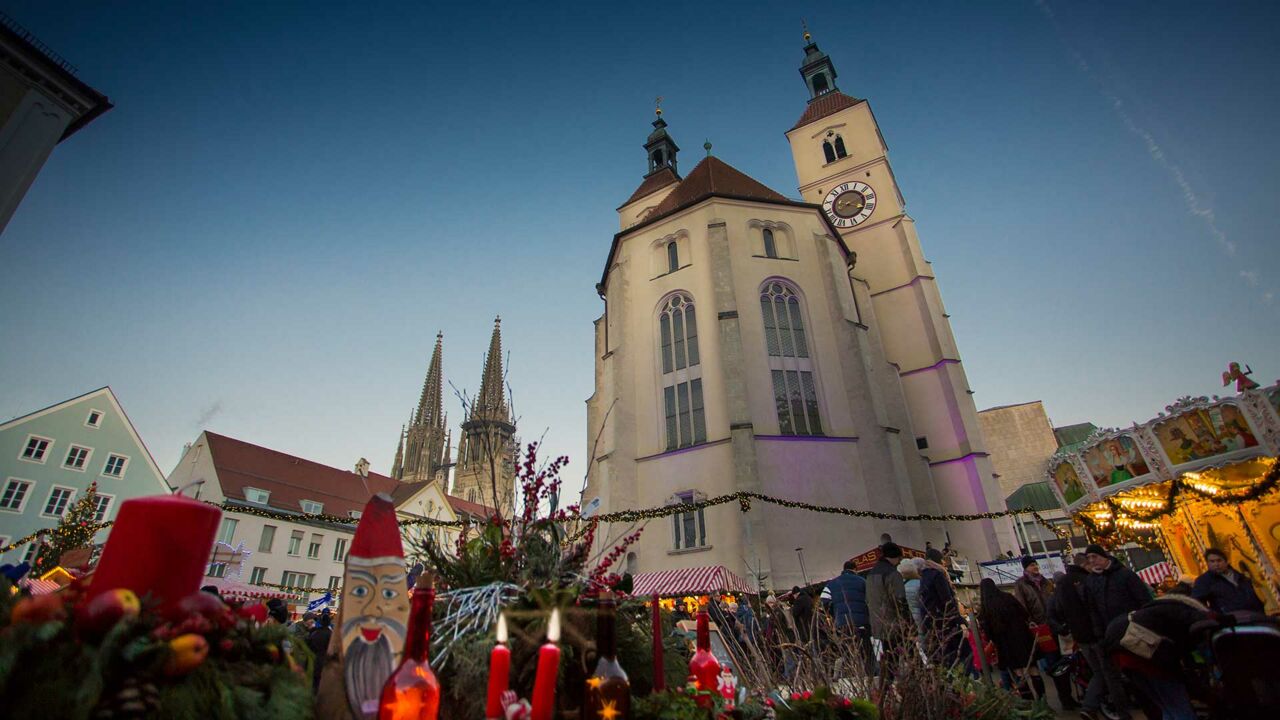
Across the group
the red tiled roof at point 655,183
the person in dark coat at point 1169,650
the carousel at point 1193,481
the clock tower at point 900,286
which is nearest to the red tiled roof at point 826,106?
the clock tower at point 900,286

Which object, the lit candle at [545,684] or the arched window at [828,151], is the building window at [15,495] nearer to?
the lit candle at [545,684]

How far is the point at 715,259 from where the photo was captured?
18.1 m

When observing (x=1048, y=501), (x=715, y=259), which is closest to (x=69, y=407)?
(x=715, y=259)

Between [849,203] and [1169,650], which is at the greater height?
[849,203]

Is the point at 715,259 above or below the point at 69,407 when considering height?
above

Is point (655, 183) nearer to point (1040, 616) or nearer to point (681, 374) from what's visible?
point (681, 374)

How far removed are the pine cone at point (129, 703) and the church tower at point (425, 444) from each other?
177ft

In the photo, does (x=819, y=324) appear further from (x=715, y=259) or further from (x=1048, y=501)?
(x=1048, y=501)

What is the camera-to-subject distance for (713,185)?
70.8 ft

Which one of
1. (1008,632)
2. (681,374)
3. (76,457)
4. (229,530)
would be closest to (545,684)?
(1008,632)

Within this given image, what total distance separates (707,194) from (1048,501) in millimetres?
23183

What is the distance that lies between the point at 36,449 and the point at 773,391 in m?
24.4

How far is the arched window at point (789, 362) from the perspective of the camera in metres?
16.7

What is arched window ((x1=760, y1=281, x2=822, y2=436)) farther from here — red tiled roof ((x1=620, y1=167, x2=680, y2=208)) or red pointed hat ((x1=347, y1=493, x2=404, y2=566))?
red pointed hat ((x1=347, y1=493, x2=404, y2=566))
